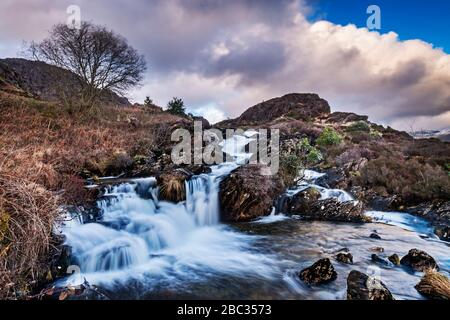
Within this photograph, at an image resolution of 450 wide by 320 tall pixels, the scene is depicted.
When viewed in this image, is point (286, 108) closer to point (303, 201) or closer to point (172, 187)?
point (303, 201)

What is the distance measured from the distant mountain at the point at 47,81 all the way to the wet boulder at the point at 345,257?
18005 mm

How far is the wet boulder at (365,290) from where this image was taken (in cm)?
403

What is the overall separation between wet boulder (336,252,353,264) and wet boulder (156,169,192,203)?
17.2 feet

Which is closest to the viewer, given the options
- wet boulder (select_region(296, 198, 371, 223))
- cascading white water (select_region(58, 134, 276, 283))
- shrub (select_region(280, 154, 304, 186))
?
cascading white water (select_region(58, 134, 276, 283))

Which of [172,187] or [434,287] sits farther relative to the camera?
[172,187]

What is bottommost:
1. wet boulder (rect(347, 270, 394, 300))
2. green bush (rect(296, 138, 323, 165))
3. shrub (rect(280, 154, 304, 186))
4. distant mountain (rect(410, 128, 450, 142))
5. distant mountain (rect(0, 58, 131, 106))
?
wet boulder (rect(347, 270, 394, 300))

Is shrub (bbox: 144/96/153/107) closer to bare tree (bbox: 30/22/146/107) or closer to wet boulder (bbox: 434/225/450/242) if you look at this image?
bare tree (bbox: 30/22/146/107)

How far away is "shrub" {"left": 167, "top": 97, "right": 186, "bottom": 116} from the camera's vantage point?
31189mm

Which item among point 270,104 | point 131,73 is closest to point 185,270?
point 131,73

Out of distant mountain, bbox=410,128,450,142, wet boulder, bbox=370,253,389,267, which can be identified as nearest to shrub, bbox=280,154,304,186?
wet boulder, bbox=370,253,389,267

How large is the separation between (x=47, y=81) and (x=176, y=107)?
12004 mm

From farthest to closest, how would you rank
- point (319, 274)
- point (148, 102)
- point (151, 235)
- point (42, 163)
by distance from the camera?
point (148, 102) → point (42, 163) → point (151, 235) → point (319, 274)

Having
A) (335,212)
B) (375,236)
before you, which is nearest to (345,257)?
(375,236)

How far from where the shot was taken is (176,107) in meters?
31.5
